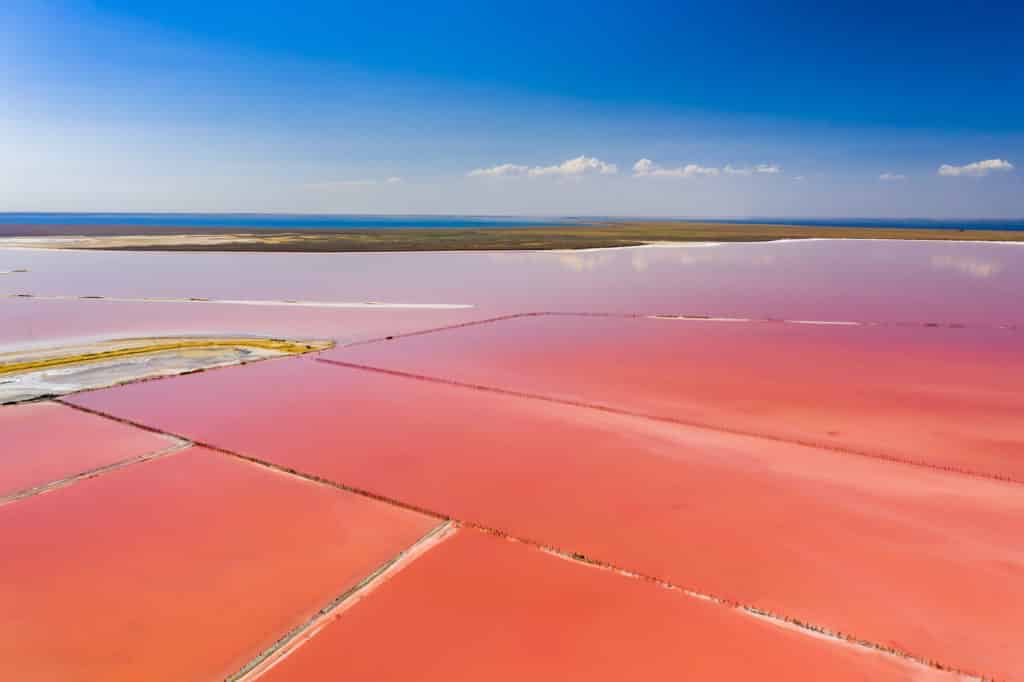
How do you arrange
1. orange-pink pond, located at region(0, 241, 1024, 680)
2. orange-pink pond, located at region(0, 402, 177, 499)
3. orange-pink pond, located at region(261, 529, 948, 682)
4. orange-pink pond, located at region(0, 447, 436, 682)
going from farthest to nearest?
orange-pink pond, located at region(0, 402, 177, 499) < orange-pink pond, located at region(0, 241, 1024, 680) < orange-pink pond, located at region(0, 447, 436, 682) < orange-pink pond, located at region(261, 529, 948, 682)

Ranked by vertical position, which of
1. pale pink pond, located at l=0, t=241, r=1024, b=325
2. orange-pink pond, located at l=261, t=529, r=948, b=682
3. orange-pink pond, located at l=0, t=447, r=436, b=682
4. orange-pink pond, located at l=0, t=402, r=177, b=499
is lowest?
orange-pink pond, located at l=261, t=529, r=948, b=682

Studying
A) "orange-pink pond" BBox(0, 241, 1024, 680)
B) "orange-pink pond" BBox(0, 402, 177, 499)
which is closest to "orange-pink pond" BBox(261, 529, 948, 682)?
"orange-pink pond" BBox(0, 241, 1024, 680)

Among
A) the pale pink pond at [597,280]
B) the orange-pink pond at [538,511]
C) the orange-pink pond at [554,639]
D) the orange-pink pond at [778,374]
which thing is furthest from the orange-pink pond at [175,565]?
the pale pink pond at [597,280]

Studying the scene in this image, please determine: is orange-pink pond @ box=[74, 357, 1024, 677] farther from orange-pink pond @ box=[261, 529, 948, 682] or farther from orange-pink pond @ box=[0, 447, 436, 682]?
orange-pink pond @ box=[0, 447, 436, 682]

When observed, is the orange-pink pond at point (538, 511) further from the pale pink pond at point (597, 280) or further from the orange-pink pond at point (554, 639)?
the pale pink pond at point (597, 280)

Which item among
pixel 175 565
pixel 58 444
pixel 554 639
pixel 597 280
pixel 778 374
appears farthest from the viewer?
pixel 597 280

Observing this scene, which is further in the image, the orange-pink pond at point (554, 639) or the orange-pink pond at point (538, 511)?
the orange-pink pond at point (538, 511)

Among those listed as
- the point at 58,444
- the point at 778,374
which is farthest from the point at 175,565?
the point at 778,374

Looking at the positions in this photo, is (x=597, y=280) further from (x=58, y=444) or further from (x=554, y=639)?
(x=554, y=639)
